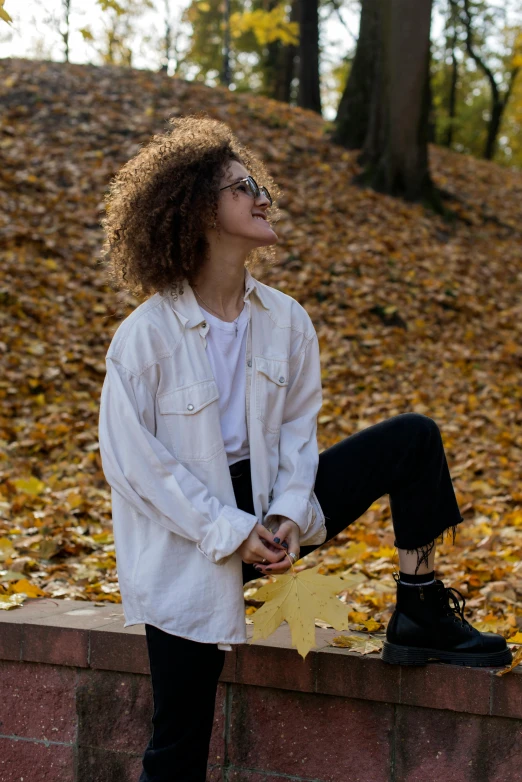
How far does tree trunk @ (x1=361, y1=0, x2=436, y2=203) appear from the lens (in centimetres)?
1073

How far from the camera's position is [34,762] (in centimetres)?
285

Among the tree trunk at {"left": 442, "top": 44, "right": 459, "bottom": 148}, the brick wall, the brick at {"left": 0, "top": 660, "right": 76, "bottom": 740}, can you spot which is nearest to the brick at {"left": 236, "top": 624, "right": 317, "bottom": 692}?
the brick wall

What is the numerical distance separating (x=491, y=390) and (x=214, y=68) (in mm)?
22785

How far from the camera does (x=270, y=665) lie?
8.52ft

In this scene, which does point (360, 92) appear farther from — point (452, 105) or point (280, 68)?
point (452, 105)

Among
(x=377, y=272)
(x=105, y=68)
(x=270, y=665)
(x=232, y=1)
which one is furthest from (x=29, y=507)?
(x=232, y=1)

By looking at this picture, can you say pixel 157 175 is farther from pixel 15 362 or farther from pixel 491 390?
pixel 491 390

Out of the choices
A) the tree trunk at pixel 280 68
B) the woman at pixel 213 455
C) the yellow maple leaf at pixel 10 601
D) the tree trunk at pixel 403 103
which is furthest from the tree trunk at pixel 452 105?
the yellow maple leaf at pixel 10 601

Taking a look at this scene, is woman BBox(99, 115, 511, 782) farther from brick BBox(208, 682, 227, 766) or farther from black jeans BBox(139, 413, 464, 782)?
brick BBox(208, 682, 227, 766)

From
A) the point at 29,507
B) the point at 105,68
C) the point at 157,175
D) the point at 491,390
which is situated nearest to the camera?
the point at 157,175

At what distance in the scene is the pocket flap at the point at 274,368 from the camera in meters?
2.51

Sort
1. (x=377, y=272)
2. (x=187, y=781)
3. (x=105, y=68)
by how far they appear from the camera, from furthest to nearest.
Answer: (x=105, y=68)
(x=377, y=272)
(x=187, y=781)

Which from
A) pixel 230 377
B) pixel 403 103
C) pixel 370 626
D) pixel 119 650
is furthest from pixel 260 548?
pixel 403 103

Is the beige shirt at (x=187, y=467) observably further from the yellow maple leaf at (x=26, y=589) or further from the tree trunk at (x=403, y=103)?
the tree trunk at (x=403, y=103)
